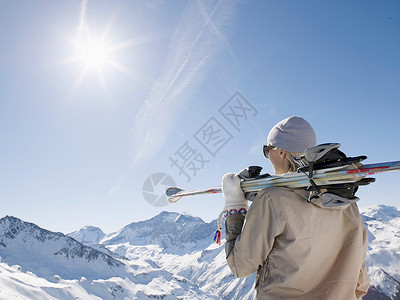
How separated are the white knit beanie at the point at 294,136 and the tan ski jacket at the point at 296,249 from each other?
0.55 meters

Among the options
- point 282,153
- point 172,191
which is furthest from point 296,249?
point 172,191

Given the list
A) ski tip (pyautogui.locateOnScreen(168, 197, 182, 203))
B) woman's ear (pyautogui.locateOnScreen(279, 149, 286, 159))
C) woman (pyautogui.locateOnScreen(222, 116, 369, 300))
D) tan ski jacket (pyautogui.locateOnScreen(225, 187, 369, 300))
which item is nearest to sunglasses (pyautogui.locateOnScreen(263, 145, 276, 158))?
woman's ear (pyautogui.locateOnScreen(279, 149, 286, 159))

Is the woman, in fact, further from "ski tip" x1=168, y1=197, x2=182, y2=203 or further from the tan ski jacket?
"ski tip" x1=168, y1=197, x2=182, y2=203

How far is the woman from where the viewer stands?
2676 mm

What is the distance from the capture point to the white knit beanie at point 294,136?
3115mm

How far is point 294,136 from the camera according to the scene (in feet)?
10.3

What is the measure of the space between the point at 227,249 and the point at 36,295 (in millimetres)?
195191

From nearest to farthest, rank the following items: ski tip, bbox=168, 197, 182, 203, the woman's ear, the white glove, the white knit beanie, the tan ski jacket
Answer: the tan ski jacket → the white knit beanie → the woman's ear → the white glove → ski tip, bbox=168, 197, 182, 203

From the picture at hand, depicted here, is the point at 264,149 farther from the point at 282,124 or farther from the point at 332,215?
the point at 332,215

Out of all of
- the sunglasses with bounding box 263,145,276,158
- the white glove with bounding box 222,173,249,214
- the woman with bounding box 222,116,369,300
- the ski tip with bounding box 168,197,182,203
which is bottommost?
the woman with bounding box 222,116,369,300

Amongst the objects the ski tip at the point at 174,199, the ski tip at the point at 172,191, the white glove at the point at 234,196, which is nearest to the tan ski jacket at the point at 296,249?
the white glove at the point at 234,196

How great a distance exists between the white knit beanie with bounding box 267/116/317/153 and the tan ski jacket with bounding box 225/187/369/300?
553 mm

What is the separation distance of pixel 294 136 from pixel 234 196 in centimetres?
104

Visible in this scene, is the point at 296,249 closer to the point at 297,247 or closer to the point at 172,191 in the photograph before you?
the point at 297,247
